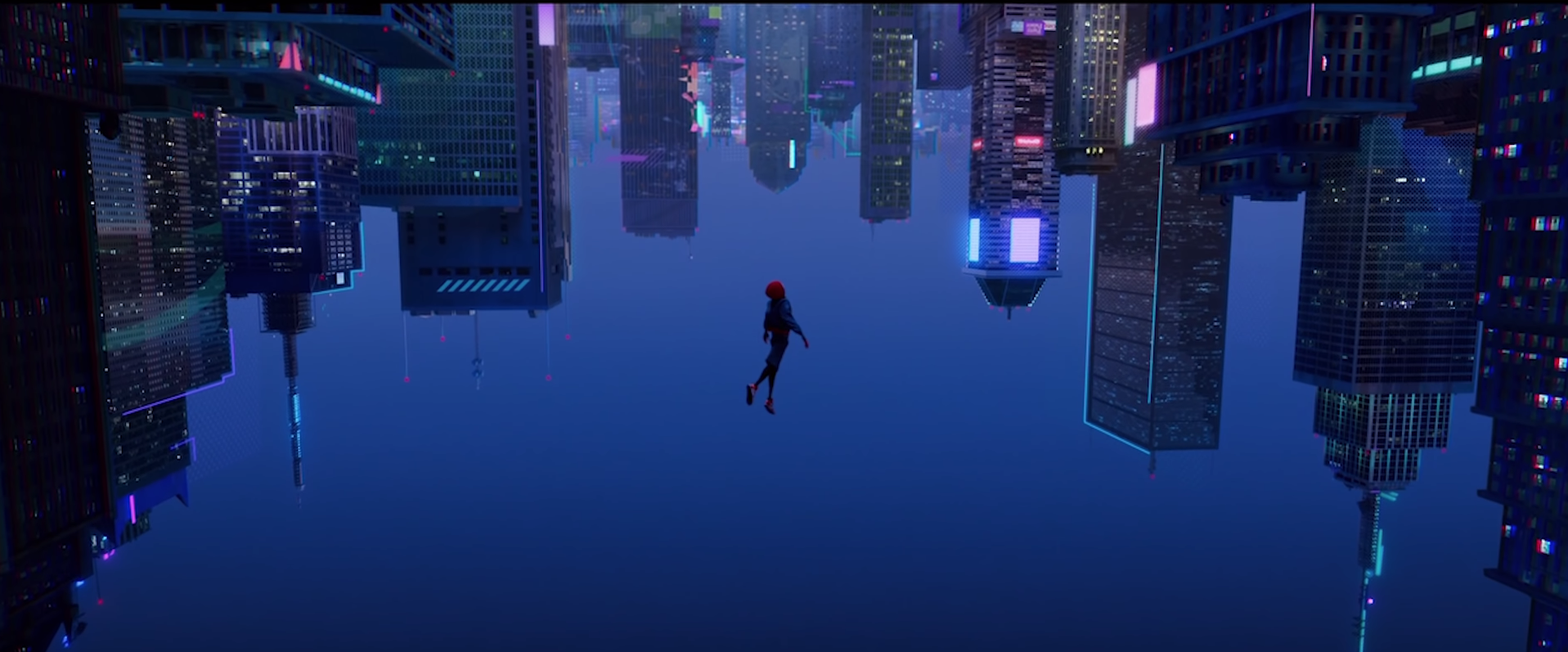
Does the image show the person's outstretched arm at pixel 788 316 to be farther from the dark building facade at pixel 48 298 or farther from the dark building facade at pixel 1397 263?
the dark building facade at pixel 1397 263

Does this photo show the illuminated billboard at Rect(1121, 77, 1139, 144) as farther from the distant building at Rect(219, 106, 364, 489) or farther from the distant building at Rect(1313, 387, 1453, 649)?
the distant building at Rect(219, 106, 364, 489)

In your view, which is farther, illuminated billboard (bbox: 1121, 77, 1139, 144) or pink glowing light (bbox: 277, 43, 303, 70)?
illuminated billboard (bbox: 1121, 77, 1139, 144)

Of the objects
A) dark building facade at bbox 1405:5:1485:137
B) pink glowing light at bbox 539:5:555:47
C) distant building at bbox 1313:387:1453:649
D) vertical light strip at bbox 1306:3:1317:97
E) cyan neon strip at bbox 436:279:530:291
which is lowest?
distant building at bbox 1313:387:1453:649

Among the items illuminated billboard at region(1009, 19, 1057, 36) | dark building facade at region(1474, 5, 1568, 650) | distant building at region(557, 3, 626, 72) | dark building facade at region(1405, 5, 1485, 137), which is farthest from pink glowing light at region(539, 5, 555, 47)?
dark building facade at region(1474, 5, 1568, 650)

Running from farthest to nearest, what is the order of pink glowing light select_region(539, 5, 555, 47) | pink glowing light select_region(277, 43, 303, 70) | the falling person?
pink glowing light select_region(539, 5, 555, 47) < pink glowing light select_region(277, 43, 303, 70) < the falling person

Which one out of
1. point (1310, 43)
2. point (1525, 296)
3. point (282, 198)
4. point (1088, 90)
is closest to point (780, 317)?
point (1310, 43)
